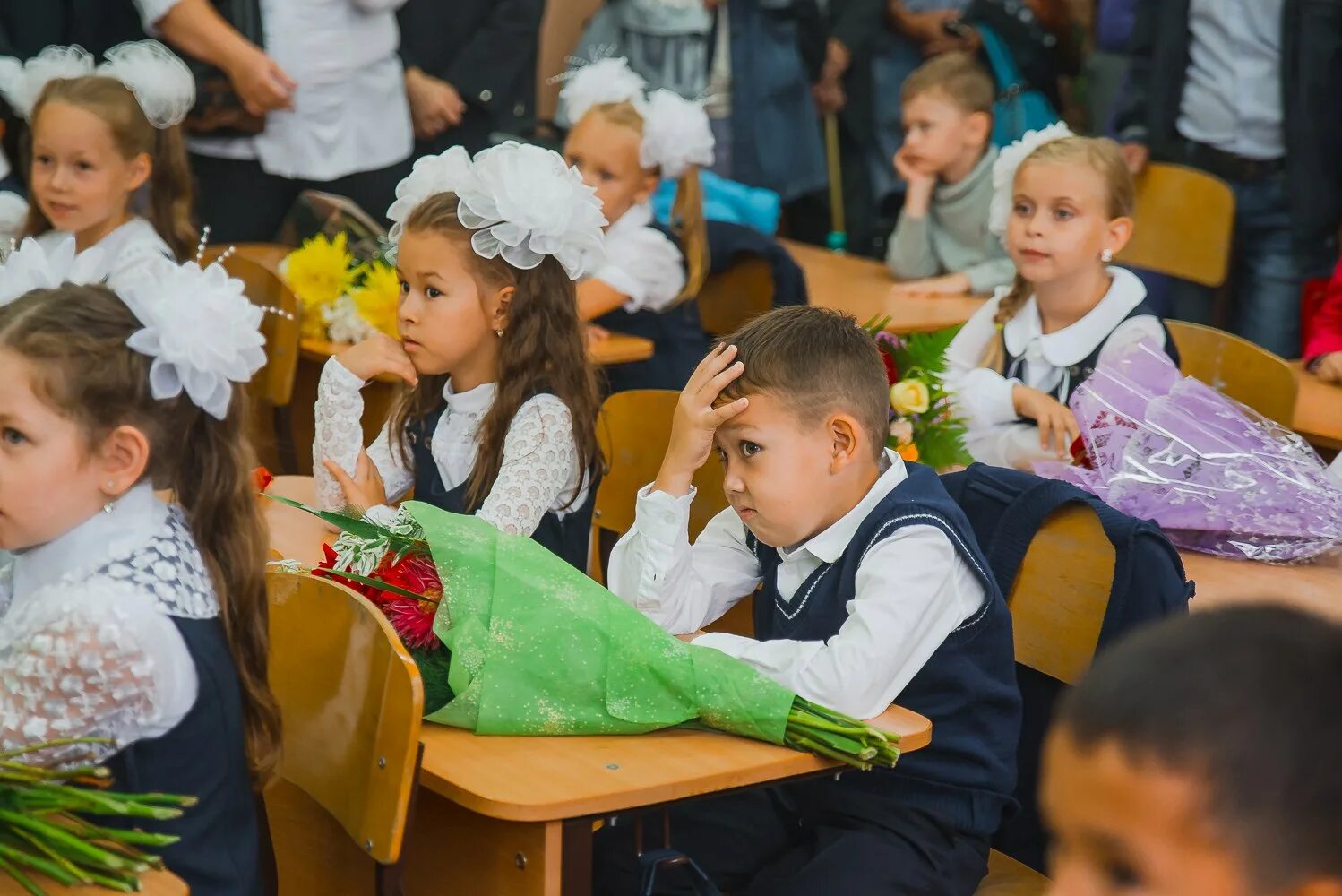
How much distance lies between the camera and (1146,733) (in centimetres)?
90

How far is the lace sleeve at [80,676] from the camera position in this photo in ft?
5.63

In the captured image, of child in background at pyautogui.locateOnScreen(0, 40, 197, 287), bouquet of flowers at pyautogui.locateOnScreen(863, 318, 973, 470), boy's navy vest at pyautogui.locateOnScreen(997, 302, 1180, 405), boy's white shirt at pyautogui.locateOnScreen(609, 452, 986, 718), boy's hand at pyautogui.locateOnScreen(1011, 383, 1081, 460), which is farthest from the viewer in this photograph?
child in background at pyautogui.locateOnScreen(0, 40, 197, 287)

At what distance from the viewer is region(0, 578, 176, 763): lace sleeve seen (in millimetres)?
1715

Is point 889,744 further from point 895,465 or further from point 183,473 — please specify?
point 183,473

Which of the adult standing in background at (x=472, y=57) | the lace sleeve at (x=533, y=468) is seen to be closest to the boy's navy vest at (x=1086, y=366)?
the lace sleeve at (x=533, y=468)

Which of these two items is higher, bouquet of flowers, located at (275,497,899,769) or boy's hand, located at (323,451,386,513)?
bouquet of flowers, located at (275,497,899,769)

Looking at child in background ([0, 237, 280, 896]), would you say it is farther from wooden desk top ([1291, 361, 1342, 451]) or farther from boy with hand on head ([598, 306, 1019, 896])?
wooden desk top ([1291, 361, 1342, 451])

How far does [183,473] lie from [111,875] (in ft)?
1.68

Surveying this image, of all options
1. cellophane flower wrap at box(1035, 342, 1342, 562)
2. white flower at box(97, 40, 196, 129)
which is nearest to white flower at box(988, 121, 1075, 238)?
cellophane flower wrap at box(1035, 342, 1342, 562)

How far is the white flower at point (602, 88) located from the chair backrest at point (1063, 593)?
8.68ft

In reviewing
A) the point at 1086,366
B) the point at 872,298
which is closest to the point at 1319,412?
the point at 1086,366

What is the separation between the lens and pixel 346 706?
1938 mm

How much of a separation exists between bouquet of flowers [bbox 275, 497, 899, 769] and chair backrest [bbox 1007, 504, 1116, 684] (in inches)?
19.4

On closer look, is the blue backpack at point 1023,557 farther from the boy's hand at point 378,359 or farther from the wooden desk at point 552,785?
the boy's hand at point 378,359
